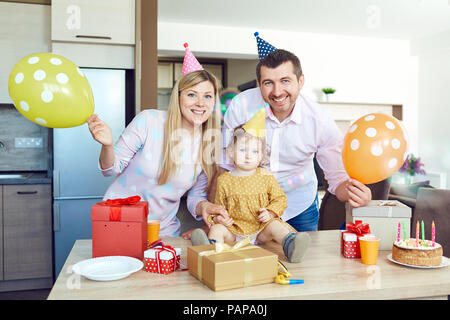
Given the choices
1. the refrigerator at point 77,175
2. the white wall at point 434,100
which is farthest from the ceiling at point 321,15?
the refrigerator at point 77,175

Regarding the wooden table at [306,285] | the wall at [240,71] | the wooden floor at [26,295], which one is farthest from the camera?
the wall at [240,71]

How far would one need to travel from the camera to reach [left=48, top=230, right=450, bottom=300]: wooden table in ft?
3.05

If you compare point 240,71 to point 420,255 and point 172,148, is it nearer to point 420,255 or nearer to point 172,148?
point 172,148

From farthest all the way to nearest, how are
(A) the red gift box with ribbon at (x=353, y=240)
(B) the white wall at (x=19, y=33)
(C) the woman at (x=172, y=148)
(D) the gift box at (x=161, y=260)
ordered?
(B) the white wall at (x=19, y=33), (C) the woman at (x=172, y=148), (A) the red gift box with ribbon at (x=353, y=240), (D) the gift box at (x=161, y=260)

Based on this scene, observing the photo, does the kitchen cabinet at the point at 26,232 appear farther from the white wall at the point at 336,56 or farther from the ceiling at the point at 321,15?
the white wall at the point at 336,56

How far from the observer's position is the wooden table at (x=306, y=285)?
931mm

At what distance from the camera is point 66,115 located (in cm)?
120

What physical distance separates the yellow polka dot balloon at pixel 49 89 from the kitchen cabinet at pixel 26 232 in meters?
1.81

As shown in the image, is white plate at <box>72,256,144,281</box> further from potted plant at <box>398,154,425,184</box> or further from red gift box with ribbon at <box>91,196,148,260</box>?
potted plant at <box>398,154,425,184</box>

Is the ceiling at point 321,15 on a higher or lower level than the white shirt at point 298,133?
higher

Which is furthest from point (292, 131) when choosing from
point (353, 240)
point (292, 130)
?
point (353, 240)

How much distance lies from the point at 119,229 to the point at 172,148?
52 centimetres

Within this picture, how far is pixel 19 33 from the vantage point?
9.52 ft

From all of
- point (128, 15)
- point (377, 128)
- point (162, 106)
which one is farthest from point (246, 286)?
point (162, 106)
